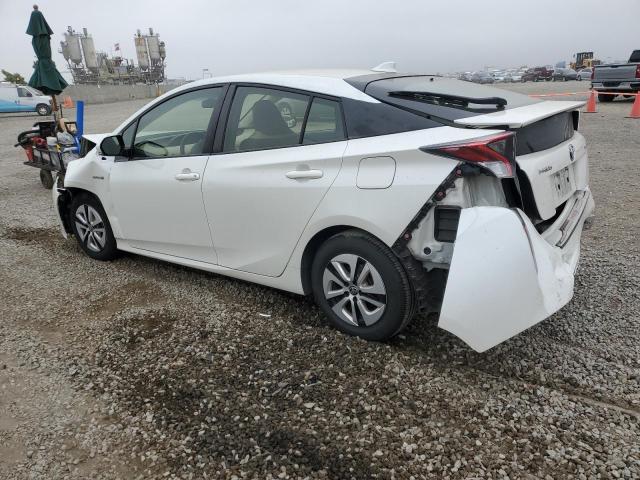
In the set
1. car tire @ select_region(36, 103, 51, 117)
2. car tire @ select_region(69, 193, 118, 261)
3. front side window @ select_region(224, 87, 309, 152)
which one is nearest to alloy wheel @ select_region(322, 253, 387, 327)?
front side window @ select_region(224, 87, 309, 152)

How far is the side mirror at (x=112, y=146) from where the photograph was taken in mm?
4133

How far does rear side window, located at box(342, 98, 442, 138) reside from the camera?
2.77m

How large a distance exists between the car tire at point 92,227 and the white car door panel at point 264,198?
1538 millimetres

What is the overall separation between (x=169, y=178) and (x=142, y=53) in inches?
2580

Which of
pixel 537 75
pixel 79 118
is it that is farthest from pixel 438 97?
pixel 537 75

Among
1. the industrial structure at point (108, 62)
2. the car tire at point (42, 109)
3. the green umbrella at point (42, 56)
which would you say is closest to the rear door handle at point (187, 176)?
the green umbrella at point (42, 56)

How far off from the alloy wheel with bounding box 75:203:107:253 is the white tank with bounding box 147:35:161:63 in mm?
63539

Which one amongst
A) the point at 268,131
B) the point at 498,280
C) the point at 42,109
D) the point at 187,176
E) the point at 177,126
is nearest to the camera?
the point at 498,280

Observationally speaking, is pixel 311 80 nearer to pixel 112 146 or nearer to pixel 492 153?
pixel 492 153

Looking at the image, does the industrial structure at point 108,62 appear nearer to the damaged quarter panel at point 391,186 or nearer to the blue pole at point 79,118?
the blue pole at point 79,118

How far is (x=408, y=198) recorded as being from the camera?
2.67m

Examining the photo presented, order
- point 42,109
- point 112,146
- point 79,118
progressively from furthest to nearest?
point 42,109 < point 79,118 < point 112,146

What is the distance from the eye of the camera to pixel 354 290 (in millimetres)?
3051

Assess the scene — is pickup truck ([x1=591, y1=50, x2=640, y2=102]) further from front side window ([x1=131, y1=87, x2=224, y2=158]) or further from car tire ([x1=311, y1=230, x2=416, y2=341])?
car tire ([x1=311, y1=230, x2=416, y2=341])
